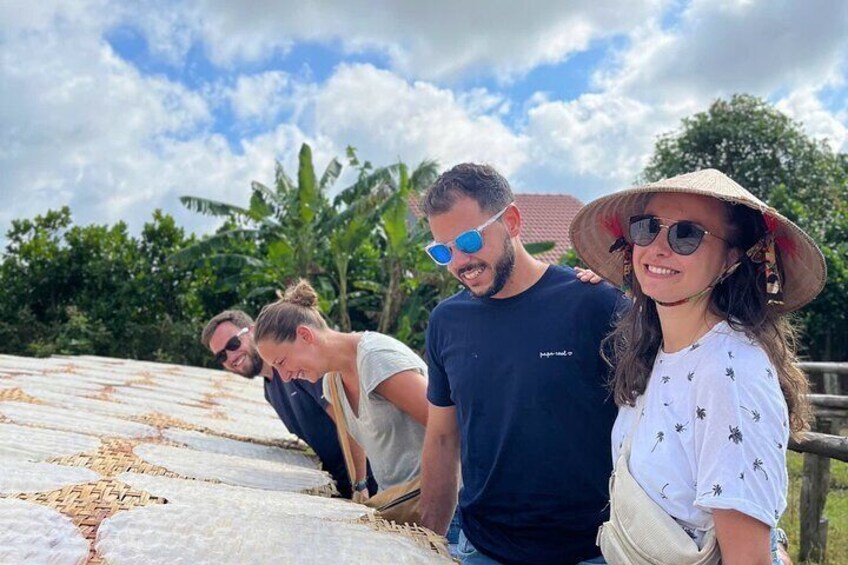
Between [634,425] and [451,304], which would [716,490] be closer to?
[634,425]

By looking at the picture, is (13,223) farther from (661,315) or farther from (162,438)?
(661,315)

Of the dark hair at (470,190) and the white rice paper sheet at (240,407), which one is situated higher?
the dark hair at (470,190)

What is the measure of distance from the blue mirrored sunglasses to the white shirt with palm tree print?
2.24 feet

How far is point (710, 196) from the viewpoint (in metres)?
1.38

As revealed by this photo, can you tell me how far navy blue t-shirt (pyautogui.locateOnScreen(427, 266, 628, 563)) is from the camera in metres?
1.86

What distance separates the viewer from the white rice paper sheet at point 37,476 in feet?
6.06

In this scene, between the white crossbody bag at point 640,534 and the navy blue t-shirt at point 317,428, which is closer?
the white crossbody bag at point 640,534

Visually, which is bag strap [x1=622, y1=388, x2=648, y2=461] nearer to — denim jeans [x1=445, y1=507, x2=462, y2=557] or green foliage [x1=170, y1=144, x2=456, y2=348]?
denim jeans [x1=445, y1=507, x2=462, y2=557]

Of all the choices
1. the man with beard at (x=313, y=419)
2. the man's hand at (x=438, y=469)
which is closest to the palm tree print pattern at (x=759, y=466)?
the man's hand at (x=438, y=469)

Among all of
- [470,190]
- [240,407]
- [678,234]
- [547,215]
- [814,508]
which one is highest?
[547,215]

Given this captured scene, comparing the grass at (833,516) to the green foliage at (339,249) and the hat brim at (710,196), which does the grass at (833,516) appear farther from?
the green foliage at (339,249)

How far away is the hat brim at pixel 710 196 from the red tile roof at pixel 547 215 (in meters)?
15.7

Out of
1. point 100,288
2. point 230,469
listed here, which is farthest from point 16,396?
point 100,288

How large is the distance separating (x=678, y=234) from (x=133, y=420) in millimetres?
3022
